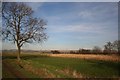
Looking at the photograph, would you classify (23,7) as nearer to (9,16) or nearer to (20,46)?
(9,16)

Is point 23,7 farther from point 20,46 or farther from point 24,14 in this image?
point 20,46

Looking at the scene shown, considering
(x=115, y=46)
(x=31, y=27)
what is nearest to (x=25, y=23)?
(x=31, y=27)

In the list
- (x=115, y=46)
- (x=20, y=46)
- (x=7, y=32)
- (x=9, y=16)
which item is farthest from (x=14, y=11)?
(x=115, y=46)

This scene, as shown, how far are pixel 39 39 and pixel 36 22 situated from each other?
3.53 meters

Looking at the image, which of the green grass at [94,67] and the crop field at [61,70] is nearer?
the crop field at [61,70]

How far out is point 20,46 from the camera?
143 ft

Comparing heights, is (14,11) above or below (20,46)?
above

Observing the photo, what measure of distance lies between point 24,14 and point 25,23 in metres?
1.85

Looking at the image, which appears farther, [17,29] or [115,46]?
[115,46]

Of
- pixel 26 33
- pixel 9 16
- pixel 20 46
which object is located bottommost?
pixel 20 46

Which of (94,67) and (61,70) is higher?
(61,70)

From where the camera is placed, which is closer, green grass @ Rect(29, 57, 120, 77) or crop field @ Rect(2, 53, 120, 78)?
crop field @ Rect(2, 53, 120, 78)

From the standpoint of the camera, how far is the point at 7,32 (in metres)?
41.7

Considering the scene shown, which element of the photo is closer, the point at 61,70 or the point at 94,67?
the point at 61,70
